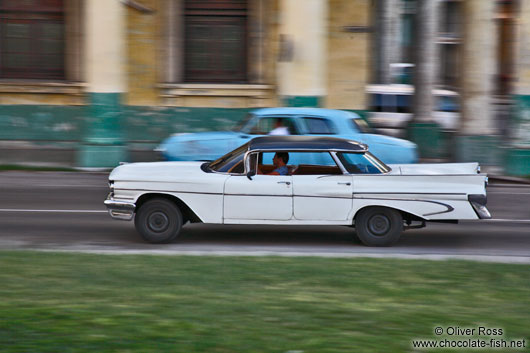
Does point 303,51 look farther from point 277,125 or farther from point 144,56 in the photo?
point 277,125

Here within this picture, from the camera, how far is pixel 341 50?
20016mm

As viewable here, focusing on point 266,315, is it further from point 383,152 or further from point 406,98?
point 406,98

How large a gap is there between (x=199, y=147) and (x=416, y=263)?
7043 millimetres

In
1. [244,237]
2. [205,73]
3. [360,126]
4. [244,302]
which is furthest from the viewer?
[205,73]

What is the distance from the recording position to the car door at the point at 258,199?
393 inches

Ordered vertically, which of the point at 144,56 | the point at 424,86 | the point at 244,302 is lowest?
the point at 244,302

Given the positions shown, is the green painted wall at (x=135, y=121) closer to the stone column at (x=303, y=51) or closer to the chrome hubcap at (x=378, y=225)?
the stone column at (x=303, y=51)

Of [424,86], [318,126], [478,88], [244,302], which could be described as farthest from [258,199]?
[424,86]

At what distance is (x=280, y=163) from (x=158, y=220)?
5.93 ft

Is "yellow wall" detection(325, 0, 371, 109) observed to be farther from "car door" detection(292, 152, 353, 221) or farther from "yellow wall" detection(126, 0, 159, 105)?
"car door" detection(292, 152, 353, 221)

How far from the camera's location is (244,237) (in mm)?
10828

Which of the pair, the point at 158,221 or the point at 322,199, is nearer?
the point at 322,199

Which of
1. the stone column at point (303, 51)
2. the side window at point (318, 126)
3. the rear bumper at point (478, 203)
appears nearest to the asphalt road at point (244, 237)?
the rear bumper at point (478, 203)

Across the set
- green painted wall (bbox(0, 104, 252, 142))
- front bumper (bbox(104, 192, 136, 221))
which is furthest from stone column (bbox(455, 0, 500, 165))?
front bumper (bbox(104, 192, 136, 221))
